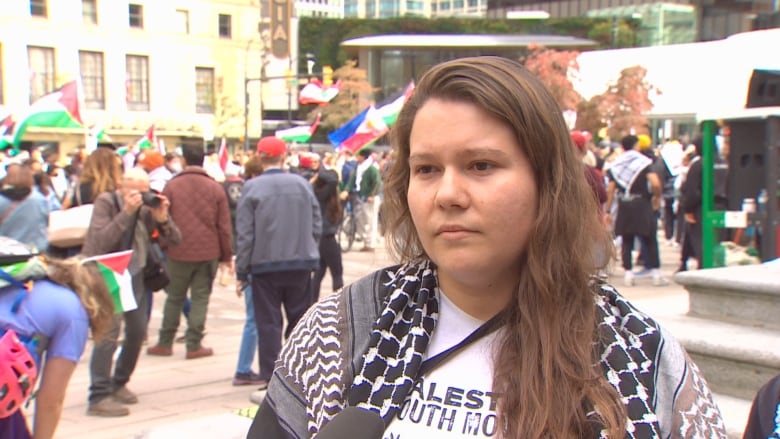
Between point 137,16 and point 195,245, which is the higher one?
point 137,16

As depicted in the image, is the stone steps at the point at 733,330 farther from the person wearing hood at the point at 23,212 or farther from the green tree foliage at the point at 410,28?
the green tree foliage at the point at 410,28

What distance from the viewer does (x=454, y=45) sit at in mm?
73625

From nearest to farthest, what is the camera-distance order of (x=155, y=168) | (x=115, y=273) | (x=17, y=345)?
(x=17, y=345) → (x=115, y=273) → (x=155, y=168)

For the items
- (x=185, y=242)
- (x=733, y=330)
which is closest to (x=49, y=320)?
(x=733, y=330)

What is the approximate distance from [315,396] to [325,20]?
A: 77.3m

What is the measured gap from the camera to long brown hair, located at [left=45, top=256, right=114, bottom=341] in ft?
12.0

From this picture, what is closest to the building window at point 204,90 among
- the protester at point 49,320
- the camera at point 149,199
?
the camera at point 149,199

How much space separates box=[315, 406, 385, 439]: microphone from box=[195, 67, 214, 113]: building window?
163 feet

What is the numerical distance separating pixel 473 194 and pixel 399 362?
339mm

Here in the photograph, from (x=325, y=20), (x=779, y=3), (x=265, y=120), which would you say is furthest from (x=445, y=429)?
(x=325, y=20)

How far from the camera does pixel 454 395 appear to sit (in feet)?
5.07

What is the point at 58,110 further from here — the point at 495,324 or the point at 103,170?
the point at 495,324

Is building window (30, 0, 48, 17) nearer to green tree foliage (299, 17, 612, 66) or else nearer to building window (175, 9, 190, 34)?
building window (175, 9, 190, 34)

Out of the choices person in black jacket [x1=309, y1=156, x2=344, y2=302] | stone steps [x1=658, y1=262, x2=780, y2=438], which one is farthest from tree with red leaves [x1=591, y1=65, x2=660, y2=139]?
stone steps [x1=658, y1=262, x2=780, y2=438]
